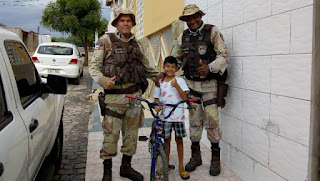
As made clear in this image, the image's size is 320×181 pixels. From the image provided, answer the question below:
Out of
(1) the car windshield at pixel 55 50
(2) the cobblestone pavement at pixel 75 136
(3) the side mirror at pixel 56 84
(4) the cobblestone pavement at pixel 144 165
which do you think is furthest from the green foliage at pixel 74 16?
(3) the side mirror at pixel 56 84

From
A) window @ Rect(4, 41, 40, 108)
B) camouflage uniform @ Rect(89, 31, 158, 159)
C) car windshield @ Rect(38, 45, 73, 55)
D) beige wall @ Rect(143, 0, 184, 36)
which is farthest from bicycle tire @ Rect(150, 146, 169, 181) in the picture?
car windshield @ Rect(38, 45, 73, 55)

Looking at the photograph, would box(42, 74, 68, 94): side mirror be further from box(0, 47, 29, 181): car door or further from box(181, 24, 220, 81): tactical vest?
box(181, 24, 220, 81): tactical vest

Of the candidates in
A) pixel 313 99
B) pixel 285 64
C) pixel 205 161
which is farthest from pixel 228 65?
pixel 313 99

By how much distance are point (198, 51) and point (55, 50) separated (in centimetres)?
974

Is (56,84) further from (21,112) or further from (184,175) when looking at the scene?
(184,175)

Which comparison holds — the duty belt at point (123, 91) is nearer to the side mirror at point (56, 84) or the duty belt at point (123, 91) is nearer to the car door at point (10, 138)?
the side mirror at point (56, 84)

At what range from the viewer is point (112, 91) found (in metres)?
3.29

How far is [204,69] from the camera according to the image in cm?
325

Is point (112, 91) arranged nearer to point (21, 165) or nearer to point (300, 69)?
point (21, 165)

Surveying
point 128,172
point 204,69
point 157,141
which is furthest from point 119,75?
point 128,172

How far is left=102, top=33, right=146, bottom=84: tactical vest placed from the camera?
10.5ft

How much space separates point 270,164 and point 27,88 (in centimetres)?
227

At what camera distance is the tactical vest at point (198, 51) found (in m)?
3.43

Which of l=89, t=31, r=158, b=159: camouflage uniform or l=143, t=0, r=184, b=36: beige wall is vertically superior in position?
l=143, t=0, r=184, b=36: beige wall
